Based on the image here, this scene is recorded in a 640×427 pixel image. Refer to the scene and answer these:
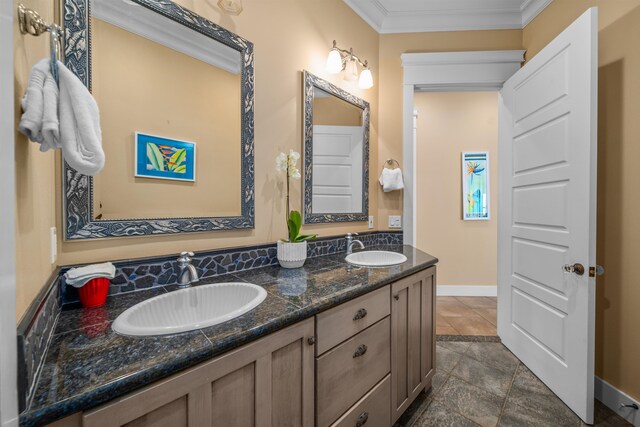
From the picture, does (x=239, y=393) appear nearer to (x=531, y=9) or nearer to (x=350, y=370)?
(x=350, y=370)

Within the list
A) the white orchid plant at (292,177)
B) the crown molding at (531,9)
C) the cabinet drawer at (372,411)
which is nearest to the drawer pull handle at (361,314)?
the cabinet drawer at (372,411)

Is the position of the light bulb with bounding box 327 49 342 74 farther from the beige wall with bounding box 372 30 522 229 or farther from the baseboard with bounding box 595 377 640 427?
the baseboard with bounding box 595 377 640 427

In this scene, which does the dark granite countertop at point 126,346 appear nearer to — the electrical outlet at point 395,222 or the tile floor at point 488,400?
the tile floor at point 488,400

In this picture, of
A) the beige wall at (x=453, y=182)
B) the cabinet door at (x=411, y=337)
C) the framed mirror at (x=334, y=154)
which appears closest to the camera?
the cabinet door at (x=411, y=337)

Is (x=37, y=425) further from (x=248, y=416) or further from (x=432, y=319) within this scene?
(x=432, y=319)

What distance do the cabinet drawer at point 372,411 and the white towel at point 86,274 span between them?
996 mm

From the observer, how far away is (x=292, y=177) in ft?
5.27

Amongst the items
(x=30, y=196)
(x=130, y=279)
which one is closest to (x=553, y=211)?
(x=130, y=279)

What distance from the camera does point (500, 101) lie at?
2.38 metres

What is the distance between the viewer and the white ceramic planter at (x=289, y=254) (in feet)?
4.86

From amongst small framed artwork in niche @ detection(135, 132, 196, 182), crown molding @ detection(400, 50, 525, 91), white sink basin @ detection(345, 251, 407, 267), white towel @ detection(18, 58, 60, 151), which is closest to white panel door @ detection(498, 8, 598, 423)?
crown molding @ detection(400, 50, 525, 91)

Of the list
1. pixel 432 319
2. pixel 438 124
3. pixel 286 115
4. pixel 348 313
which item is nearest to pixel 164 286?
pixel 348 313

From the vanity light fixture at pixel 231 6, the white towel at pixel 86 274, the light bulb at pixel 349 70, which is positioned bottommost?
the white towel at pixel 86 274

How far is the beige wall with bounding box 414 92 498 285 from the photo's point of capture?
3559mm
